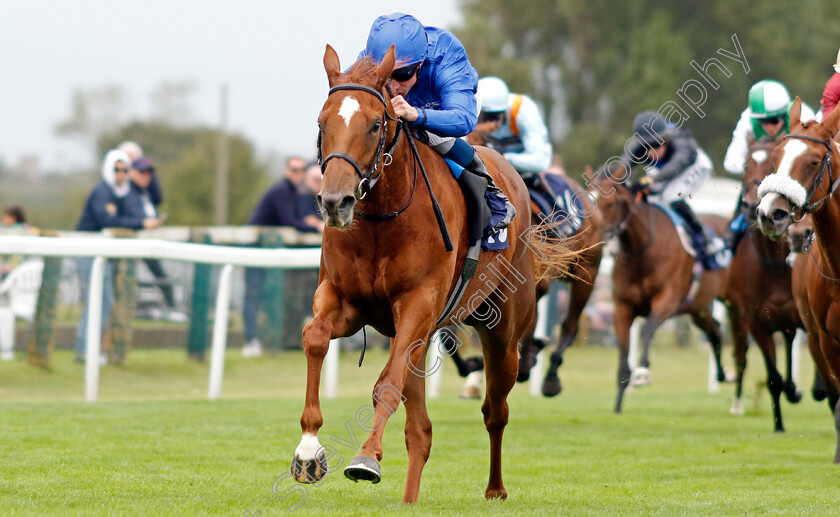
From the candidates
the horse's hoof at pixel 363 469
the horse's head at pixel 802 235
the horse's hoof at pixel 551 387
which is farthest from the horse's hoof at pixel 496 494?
the horse's hoof at pixel 551 387

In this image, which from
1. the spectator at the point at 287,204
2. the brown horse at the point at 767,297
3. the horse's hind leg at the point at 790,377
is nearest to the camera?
the brown horse at the point at 767,297

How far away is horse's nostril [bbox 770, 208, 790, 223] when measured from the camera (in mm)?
5145

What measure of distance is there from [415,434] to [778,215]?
6.15 feet

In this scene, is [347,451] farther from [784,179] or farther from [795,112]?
[795,112]

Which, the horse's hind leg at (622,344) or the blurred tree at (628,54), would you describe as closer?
the horse's hind leg at (622,344)

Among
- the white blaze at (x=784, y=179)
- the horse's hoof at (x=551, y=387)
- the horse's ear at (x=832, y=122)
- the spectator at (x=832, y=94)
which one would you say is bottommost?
the horse's hoof at (x=551, y=387)

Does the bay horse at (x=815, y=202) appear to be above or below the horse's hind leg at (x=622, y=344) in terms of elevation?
above

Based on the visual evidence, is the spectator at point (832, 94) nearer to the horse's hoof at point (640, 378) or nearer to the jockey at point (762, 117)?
the jockey at point (762, 117)

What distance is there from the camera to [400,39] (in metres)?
4.63

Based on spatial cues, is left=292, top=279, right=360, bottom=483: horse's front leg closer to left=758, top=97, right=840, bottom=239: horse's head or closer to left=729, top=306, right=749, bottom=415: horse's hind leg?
left=758, top=97, right=840, bottom=239: horse's head

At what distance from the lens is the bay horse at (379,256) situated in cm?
400

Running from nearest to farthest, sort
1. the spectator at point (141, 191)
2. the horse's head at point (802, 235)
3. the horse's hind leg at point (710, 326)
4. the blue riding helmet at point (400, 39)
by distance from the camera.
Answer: the blue riding helmet at point (400, 39)
the horse's head at point (802, 235)
the horse's hind leg at point (710, 326)
the spectator at point (141, 191)

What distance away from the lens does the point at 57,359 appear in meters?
8.50

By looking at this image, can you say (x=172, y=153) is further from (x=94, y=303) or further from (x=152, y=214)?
(x=94, y=303)
